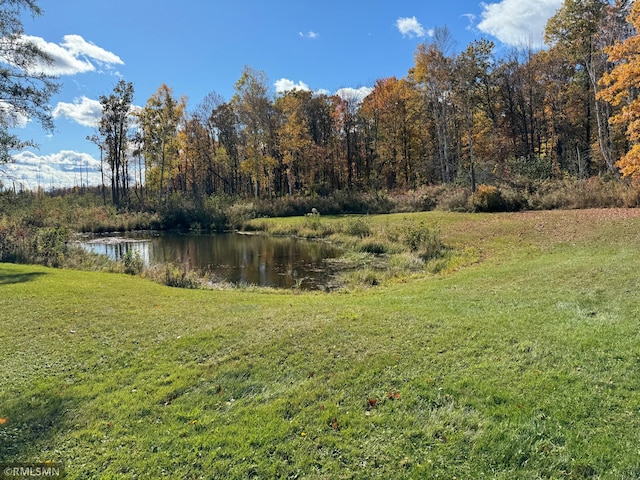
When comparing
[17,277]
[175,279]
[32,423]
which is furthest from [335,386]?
[17,277]

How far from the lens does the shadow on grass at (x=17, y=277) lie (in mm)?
11000

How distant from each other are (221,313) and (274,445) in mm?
4880

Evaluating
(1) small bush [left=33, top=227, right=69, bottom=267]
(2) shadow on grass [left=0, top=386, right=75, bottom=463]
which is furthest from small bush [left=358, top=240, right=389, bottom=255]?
(2) shadow on grass [left=0, top=386, right=75, bottom=463]

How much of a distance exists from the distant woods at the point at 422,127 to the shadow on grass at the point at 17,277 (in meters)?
26.2

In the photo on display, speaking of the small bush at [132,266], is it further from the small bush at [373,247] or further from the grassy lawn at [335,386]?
the small bush at [373,247]

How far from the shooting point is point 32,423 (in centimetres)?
436

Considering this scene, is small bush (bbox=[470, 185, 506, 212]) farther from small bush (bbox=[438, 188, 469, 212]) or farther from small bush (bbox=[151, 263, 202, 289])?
small bush (bbox=[151, 263, 202, 289])

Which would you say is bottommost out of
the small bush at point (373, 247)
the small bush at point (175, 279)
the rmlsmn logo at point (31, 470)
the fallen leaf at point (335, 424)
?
the rmlsmn logo at point (31, 470)

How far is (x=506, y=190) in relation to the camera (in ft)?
83.6

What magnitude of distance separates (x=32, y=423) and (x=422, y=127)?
141 feet

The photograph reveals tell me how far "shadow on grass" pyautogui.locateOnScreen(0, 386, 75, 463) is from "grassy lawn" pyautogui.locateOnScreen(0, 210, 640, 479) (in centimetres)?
2

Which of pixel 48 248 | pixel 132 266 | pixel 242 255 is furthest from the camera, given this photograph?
pixel 242 255

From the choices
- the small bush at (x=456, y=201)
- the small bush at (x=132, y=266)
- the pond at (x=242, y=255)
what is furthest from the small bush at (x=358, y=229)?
the small bush at (x=132, y=266)

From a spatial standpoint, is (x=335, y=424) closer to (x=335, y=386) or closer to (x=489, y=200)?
(x=335, y=386)
